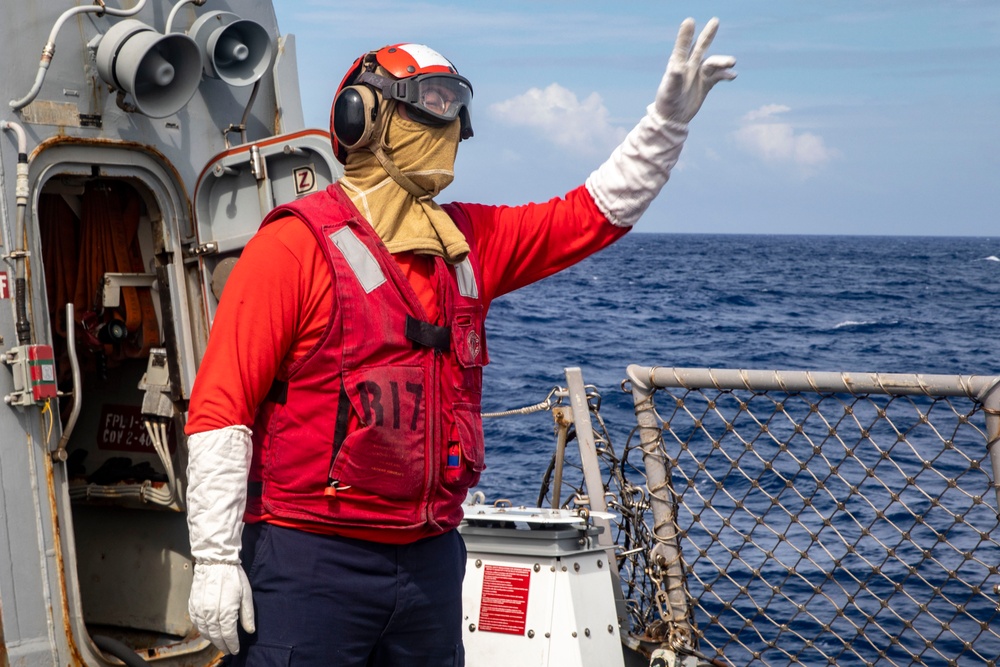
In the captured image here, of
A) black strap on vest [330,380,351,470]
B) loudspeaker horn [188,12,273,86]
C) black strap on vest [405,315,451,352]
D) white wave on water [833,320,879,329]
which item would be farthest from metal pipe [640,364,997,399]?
white wave on water [833,320,879,329]

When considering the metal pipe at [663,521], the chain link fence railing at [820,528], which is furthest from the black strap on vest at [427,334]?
the metal pipe at [663,521]

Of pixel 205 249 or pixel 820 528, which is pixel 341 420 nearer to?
pixel 205 249

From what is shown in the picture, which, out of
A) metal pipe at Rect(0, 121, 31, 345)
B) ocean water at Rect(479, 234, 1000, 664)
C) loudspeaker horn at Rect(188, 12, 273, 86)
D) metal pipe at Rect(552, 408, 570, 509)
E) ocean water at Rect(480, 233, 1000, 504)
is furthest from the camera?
ocean water at Rect(480, 233, 1000, 504)

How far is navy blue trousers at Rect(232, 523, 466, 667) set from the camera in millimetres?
2613

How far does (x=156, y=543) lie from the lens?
5.10 metres

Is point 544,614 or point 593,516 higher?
point 593,516

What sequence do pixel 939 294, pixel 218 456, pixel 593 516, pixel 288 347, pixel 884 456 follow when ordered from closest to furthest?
pixel 218 456 < pixel 288 347 < pixel 884 456 < pixel 593 516 < pixel 939 294

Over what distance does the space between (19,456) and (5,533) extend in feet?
0.83

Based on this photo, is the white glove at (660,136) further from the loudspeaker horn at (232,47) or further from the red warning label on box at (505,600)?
the loudspeaker horn at (232,47)

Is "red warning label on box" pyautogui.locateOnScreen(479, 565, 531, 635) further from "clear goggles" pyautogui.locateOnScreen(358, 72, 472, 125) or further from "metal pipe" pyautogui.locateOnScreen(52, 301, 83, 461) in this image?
"clear goggles" pyautogui.locateOnScreen(358, 72, 472, 125)

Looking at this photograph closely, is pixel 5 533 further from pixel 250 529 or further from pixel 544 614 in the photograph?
pixel 544 614

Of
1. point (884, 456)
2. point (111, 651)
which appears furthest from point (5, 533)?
point (884, 456)

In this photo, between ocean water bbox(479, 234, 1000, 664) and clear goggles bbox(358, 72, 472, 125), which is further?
ocean water bbox(479, 234, 1000, 664)

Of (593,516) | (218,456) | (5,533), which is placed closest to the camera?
(218,456)
